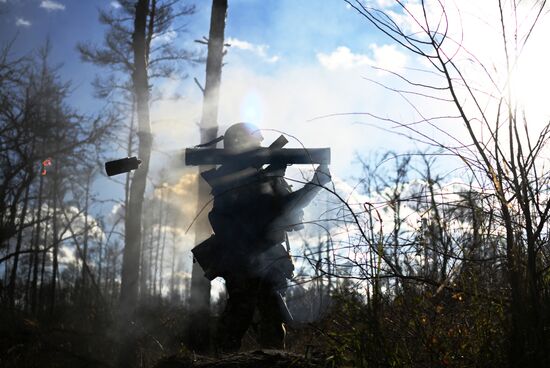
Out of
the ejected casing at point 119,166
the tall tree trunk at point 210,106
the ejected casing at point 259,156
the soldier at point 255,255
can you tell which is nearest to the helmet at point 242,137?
the ejected casing at point 259,156

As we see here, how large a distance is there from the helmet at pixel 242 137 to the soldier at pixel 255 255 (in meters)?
0.22

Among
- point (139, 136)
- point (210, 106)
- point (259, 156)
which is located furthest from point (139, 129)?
point (259, 156)

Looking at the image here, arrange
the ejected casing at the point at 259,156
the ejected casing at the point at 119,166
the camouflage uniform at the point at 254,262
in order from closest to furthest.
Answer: the ejected casing at the point at 259,156 → the camouflage uniform at the point at 254,262 → the ejected casing at the point at 119,166

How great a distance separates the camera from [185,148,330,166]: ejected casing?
3947 mm

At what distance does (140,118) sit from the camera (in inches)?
479

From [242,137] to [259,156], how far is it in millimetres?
238

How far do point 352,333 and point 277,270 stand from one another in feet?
6.82

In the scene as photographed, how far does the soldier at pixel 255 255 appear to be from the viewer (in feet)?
13.3

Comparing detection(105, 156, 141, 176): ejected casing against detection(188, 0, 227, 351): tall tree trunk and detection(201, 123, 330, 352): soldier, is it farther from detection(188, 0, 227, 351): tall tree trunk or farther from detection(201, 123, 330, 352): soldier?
detection(188, 0, 227, 351): tall tree trunk

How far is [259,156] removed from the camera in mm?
4191

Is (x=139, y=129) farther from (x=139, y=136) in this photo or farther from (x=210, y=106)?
(x=210, y=106)

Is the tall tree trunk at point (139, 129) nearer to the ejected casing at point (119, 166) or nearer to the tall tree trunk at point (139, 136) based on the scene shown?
the tall tree trunk at point (139, 136)

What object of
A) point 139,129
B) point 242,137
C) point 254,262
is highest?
point 139,129

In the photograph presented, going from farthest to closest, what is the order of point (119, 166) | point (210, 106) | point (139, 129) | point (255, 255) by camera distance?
point (139, 129) → point (210, 106) → point (119, 166) → point (255, 255)
